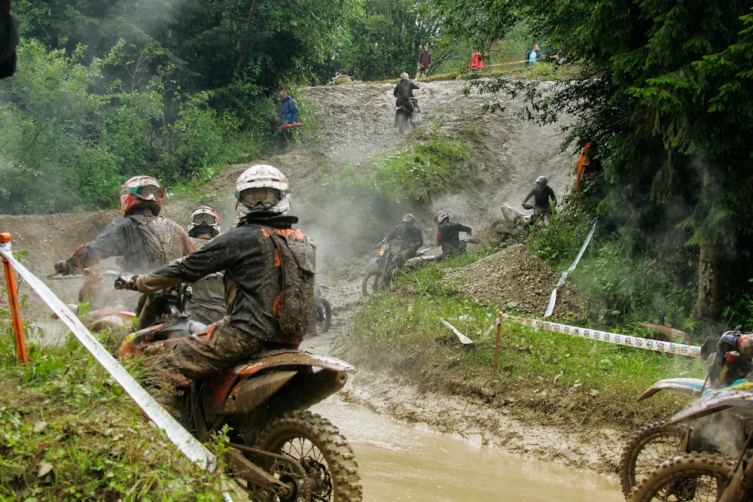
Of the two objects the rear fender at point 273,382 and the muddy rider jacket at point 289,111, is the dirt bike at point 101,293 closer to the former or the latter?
the rear fender at point 273,382

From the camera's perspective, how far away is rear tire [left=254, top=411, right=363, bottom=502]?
14.7 ft

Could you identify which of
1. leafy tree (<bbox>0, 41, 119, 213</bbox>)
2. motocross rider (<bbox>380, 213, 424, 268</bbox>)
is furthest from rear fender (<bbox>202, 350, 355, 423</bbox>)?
leafy tree (<bbox>0, 41, 119, 213</bbox>)

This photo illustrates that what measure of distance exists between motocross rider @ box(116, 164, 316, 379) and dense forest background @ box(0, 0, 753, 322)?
21.7 ft

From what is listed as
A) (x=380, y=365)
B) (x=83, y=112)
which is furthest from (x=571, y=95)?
(x=83, y=112)

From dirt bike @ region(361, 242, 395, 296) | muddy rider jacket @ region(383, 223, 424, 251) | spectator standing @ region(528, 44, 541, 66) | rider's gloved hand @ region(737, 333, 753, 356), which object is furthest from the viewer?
spectator standing @ region(528, 44, 541, 66)

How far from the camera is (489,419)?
8.71 metres

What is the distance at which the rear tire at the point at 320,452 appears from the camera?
4.47m

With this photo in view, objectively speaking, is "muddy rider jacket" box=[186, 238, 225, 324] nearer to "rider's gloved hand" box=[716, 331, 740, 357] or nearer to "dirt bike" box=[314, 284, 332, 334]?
"rider's gloved hand" box=[716, 331, 740, 357]

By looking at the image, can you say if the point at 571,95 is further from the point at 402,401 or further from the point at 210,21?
the point at 210,21

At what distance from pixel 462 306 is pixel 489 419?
370cm

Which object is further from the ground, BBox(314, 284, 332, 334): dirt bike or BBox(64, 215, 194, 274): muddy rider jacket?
BBox(64, 215, 194, 274): muddy rider jacket

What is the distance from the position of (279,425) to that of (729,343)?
3363 millimetres

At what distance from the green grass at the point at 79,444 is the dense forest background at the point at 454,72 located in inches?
312

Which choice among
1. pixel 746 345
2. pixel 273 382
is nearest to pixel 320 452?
pixel 273 382
